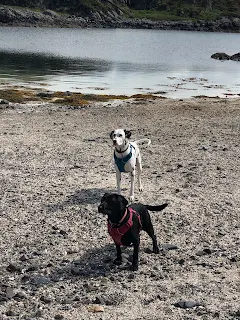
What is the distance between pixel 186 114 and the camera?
101 feet

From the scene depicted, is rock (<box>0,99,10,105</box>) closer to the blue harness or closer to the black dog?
the blue harness

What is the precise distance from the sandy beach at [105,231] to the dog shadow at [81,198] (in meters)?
0.03

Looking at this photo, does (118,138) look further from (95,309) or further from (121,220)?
(95,309)

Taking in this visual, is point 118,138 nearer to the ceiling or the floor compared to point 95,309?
nearer to the ceiling

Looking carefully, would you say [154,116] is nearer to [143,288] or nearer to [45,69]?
[143,288]

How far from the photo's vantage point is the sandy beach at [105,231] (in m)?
8.09

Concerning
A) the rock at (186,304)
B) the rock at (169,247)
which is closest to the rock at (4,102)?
the rock at (169,247)

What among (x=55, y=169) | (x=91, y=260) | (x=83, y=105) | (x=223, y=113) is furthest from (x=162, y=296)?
(x=83, y=105)

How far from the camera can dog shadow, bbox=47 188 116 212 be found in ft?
42.3

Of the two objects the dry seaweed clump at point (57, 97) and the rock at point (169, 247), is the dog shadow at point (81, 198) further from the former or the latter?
the dry seaweed clump at point (57, 97)

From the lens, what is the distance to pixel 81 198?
13.5 meters

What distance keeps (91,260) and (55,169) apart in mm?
7208

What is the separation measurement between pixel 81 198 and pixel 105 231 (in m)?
2.45

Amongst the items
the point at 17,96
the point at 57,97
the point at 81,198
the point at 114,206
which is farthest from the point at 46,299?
the point at 57,97
